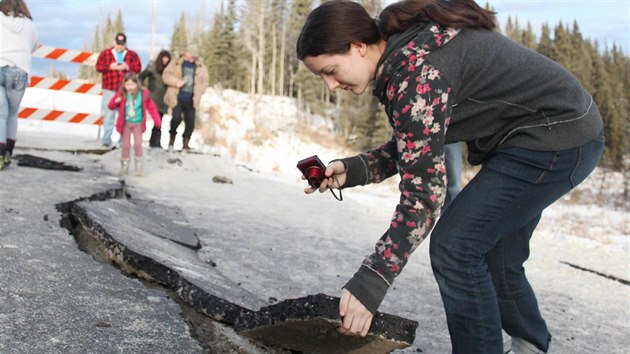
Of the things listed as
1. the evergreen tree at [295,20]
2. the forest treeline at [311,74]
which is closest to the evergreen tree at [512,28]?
the forest treeline at [311,74]

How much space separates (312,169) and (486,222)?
65cm

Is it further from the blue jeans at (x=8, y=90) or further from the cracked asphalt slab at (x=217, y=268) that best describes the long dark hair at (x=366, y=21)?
the blue jeans at (x=8, y=90)

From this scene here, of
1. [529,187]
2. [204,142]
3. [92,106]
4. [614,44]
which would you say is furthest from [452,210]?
[614,44]

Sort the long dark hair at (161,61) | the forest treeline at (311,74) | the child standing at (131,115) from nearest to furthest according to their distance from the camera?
the child standing at (131,115) < the long dark hair at (161,61) < the forest treeline at (311,74)

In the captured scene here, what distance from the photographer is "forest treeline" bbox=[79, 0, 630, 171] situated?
132 feet

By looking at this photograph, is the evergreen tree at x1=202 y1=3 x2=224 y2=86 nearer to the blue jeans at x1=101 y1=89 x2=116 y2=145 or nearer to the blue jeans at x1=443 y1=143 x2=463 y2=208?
the blue jeans at x1=101 y1=89 x2=116 y2=145

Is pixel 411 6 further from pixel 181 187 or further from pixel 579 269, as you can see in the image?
pixel 181 187

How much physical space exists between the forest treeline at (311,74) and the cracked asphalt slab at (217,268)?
2865cm

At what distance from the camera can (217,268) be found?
11.5ft

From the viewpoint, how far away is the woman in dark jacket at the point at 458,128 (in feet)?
5.40

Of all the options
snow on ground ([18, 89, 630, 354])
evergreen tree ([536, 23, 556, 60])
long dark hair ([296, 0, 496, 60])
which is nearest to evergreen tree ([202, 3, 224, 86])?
evergreen tree ([536, 23, 556, 60])

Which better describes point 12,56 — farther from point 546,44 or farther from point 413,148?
point 546,44

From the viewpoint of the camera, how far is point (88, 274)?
246 centimetres

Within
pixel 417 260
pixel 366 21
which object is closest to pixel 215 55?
pixel 417 260
